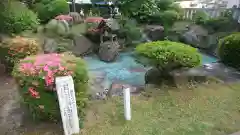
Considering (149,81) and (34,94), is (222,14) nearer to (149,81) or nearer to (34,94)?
(149,81)

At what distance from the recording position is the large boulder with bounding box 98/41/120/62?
24.8 feet

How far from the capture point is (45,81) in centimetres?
295

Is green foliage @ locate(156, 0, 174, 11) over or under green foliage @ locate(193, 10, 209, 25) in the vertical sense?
over

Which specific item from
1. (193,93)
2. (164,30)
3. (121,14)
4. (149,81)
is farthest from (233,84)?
(121,14)

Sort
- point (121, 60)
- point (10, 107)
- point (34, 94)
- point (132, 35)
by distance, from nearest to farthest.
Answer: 1. point (34, 94)
2. point (10, 107)
3. point (121, 60)
4. point (132, 35)

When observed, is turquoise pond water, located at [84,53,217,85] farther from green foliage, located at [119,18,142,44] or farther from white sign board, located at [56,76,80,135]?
white sign board, located at [56,76,80,135]

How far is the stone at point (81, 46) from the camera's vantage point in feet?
26.0

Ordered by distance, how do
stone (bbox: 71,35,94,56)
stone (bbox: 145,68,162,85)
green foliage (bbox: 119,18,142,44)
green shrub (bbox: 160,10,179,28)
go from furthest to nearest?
green shrub (bbox: 160,10,179,28)
green foliage (bbox: 119,18,142,44)
stone (bbox: 71,35,94,56)
stone (bbox: 145,68,162,85)

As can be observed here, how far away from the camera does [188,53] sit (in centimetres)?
449

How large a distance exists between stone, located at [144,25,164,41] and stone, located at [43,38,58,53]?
165 inches

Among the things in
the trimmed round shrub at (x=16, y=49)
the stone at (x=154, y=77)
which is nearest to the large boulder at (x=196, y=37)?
the stone at (x=154, y=77)

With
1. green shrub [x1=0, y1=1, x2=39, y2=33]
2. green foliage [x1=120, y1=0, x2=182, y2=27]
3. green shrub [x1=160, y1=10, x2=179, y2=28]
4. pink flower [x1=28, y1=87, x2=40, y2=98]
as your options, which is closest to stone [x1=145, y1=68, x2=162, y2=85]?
pink flower [x1=28, y1=87, x2=40, y2=98]

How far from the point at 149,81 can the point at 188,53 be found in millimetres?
1090

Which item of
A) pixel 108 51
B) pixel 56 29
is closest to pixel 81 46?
pixel 56 29
